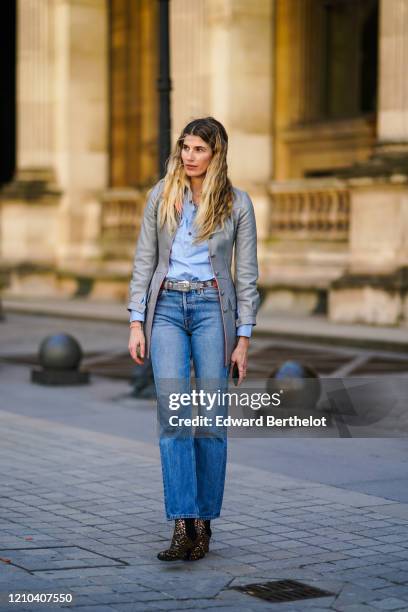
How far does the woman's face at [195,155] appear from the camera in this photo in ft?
20.6

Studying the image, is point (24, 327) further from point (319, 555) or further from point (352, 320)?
point (319, 555)

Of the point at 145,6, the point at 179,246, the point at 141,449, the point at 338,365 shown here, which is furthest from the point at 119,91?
the point at 179,246

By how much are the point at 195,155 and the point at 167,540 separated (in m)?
1.96

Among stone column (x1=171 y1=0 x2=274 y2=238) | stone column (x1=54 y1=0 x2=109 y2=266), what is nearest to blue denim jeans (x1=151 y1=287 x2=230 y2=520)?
stone column (x1=171 y1=0 x2=274 y2=238)

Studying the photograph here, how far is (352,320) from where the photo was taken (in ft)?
67.5

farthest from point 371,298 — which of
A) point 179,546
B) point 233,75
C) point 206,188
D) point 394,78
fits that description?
point 179,546

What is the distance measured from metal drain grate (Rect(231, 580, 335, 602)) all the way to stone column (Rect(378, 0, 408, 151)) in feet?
49.8

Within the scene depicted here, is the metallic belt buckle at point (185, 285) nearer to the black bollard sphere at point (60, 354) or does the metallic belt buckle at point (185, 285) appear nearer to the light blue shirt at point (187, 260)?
the light blue shirt at point (187, 260)

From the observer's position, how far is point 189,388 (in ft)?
20.5

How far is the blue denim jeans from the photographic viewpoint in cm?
623

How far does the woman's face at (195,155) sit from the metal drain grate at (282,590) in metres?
1.96

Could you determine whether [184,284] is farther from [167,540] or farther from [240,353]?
[167,540]

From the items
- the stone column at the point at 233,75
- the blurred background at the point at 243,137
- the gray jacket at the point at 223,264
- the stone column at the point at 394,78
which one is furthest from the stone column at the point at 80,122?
the gray jacket at the point at 223,264

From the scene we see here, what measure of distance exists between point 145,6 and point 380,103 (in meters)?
11.2
